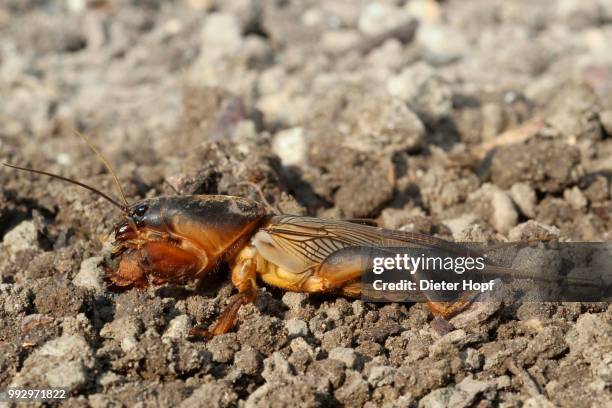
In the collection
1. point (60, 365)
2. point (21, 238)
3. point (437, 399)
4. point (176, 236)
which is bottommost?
point (437, 399)

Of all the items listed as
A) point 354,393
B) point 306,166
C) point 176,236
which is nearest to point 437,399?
point 354,393

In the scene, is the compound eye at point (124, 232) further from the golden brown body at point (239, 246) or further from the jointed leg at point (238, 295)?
the jointed leg at point (238, 295)

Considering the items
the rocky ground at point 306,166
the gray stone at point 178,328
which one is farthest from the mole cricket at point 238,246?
the gray stone at point 178,328

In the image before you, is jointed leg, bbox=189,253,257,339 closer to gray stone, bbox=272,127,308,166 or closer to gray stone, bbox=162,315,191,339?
gray stone, bbox=162,315,191,339

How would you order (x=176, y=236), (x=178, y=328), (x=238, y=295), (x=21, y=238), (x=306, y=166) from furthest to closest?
(x=306, y=166) → (x=21, y=238) → (x=176, y=236) → (x=238, y=295) → (x=178, y=328)

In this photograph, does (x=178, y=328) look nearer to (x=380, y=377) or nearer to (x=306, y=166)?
(x=380, y=377)

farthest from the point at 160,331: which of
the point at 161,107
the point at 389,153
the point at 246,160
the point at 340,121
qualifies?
the point at 161,107
